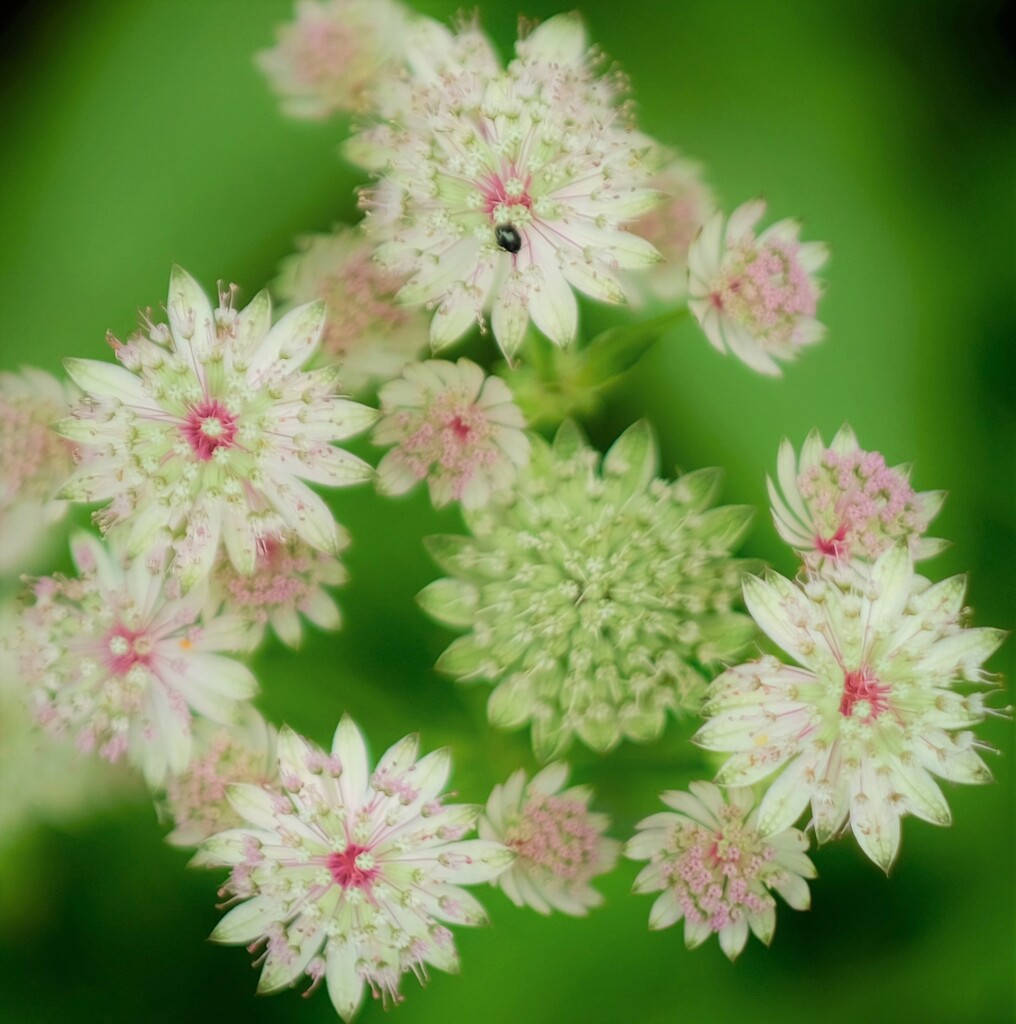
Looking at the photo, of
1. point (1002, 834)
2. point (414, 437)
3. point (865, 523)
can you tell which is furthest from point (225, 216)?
point (1002, 834)

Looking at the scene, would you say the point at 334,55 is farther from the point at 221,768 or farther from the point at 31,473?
the point at 221,768

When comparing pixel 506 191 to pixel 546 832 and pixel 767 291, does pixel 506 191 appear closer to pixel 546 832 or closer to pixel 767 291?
pixel 767 291

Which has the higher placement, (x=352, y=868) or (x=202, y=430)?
(x=202, y=430)

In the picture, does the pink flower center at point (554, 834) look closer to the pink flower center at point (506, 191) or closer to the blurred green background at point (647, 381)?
the blurred green background at point (647, 381)

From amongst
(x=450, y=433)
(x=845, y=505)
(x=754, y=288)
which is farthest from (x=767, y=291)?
(x=450, y=433)

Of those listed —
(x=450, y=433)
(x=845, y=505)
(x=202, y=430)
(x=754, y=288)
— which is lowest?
(x=202, y=430)

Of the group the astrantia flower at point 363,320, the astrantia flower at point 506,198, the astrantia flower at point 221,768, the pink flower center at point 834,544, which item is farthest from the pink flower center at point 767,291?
the astrantia flower at point 221,768
